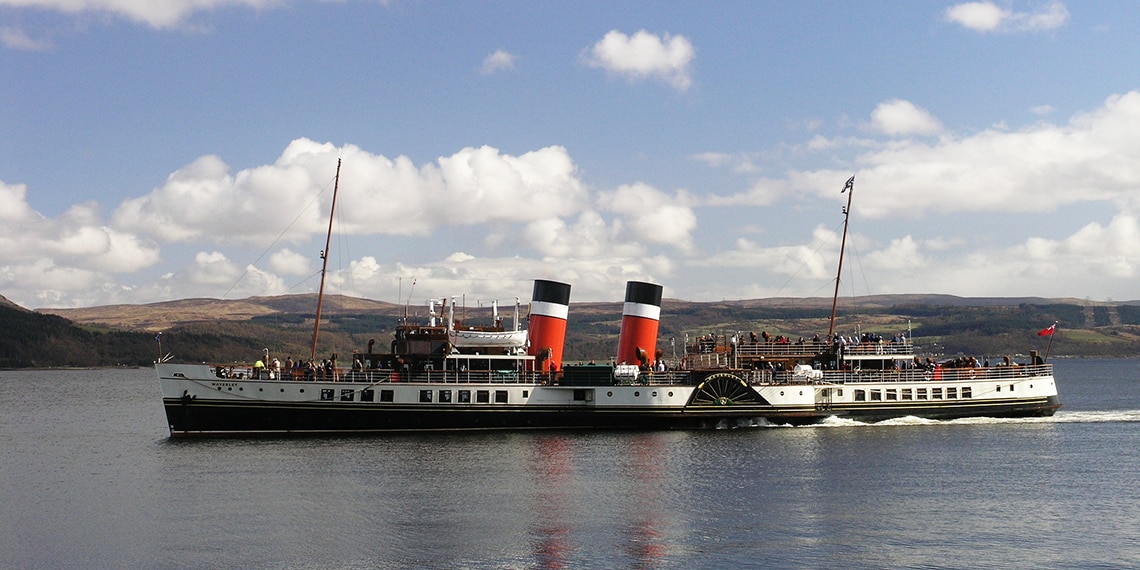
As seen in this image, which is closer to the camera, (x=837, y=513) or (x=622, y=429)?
(x=837, y=513)

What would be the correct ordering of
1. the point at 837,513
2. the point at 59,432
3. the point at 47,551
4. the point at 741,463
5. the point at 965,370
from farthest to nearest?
the point at 59,432, the point at 965,370, the point at 741,463, the point at 837,513, the point at 47,551

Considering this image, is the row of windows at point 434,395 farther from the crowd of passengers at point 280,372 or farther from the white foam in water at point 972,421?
the white foam in water at point 972,421

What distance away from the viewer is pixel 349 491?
3944 cm

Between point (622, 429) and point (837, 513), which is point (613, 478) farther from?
point (622, 429)

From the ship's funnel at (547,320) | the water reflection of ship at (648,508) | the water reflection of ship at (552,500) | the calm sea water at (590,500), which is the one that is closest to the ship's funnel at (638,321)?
the ship's funnel at (547,320)

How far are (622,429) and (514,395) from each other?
6.31 metres

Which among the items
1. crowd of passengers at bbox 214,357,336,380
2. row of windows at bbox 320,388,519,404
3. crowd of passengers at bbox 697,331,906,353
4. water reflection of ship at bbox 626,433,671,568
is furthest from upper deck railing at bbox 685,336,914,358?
crowd of passengers at bbox 214,357,336,380

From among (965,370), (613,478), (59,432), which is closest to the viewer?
(613,478)

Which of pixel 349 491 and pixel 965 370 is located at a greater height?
pixel 965 370

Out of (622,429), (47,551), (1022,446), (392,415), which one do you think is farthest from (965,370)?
(47,551)

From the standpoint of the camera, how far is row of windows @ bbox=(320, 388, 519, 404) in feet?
179

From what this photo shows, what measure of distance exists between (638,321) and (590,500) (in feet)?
82.5

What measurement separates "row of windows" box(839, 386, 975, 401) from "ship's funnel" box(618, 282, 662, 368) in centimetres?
1165

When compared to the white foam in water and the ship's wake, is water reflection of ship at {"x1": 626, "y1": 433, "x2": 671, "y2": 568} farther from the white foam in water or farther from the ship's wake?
the ship's wake
